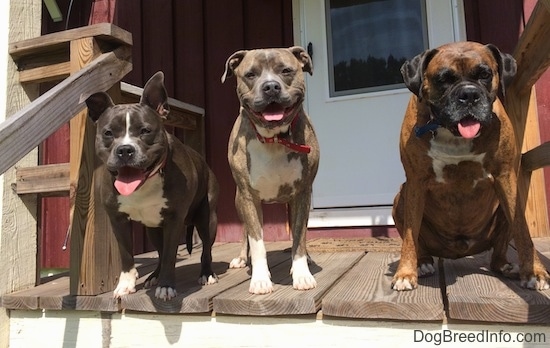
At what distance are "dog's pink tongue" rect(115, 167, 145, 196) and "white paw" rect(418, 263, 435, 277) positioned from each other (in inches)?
68.9

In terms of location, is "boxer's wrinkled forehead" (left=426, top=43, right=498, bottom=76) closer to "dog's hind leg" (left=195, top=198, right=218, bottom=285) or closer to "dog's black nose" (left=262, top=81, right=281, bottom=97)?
"dog's black nose" (left=262, top=81, right=281, bottom=97)

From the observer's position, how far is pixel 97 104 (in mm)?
2766

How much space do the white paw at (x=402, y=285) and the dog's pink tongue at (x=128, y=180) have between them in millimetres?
1492

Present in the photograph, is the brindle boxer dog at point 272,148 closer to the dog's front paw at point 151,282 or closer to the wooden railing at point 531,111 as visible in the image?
the dog's front paw at point 151,282

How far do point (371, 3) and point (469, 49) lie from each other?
106 inches

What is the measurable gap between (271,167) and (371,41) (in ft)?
8.88

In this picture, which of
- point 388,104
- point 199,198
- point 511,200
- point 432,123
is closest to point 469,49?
point 432,123

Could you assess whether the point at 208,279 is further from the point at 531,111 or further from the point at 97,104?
the point at 531,111

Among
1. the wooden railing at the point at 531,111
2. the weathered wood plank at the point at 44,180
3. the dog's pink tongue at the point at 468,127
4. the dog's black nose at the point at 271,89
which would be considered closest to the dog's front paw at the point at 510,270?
the wooden railing at the point at 531,111

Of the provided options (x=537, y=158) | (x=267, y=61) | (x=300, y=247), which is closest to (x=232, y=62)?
(x=267, y=61)

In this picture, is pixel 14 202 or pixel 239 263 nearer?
pixel 14 202

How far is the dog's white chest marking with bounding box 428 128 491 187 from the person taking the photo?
259 centimetres

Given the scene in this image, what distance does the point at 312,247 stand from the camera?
14.0ft

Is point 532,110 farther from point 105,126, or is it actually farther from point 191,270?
Result: point 105,126
